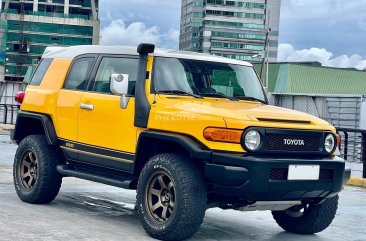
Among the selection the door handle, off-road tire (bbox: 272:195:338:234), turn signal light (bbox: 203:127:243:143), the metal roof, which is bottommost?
off-road tire (bbox: 272:195:338:234)

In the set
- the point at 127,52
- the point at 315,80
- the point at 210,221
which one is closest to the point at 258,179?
the point at 210,221

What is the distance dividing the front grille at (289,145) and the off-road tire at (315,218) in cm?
92

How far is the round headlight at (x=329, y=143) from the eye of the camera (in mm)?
6698

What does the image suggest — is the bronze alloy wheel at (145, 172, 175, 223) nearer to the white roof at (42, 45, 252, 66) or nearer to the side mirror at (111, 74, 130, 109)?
the side mirror at (111, 74, 130, 109)

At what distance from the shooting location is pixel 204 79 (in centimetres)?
731

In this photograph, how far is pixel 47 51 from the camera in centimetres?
898

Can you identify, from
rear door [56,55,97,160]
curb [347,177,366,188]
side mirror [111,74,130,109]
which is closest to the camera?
side mirror [111,74,130,109]

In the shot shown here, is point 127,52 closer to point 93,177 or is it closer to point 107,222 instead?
point 93,177

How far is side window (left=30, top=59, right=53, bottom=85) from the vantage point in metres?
8.65

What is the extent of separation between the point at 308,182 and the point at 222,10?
18494cm

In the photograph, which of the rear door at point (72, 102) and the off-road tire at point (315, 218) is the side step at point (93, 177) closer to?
the rear door at point (72, 102)

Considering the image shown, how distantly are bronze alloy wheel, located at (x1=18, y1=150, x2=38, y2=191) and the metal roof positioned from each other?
6988 cm

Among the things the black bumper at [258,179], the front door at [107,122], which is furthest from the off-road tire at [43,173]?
the black bumper at [258,179]

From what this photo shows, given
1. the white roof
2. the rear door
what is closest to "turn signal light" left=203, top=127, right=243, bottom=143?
the white roof
